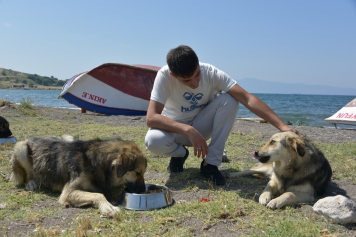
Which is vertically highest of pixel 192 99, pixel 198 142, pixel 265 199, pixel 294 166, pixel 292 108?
pixel 292 108

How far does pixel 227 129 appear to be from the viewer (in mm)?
5098

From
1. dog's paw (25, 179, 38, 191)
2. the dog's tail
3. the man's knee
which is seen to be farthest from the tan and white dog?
the dog's tail

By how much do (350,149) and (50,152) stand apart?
593 centimetres

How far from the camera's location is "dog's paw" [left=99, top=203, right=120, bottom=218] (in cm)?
365

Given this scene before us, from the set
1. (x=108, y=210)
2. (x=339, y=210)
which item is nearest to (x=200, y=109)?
(x=108, y=210)

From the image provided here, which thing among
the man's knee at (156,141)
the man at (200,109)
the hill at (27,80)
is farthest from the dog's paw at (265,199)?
the hill at (27,80)

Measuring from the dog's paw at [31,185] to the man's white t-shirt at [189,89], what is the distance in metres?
1.95

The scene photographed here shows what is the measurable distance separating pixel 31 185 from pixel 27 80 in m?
111

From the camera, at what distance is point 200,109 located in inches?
213

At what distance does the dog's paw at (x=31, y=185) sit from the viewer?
15.3ft

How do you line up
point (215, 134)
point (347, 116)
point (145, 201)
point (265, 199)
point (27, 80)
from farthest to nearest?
1. point (27, 80)
2. point (347, 116)
3. point (215, 134)
4. point (265, 199)
5. point (145, 201)

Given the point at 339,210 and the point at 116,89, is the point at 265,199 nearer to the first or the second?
the point at 339,210

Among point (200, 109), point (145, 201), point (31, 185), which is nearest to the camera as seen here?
point (145, 201)

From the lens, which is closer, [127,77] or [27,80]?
[127,77]
